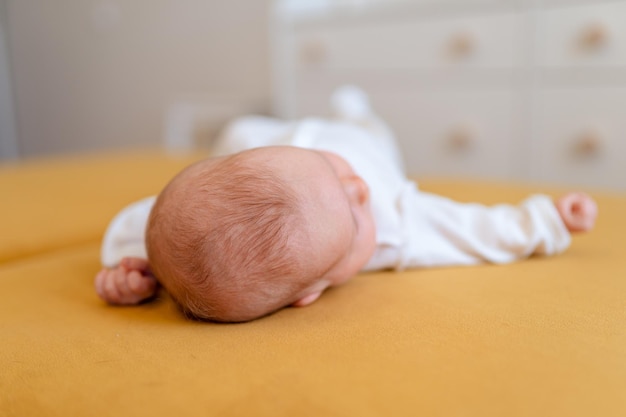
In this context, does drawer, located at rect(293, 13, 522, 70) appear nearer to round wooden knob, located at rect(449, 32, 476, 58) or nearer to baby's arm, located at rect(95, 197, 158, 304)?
round wooden knob, located at rect(449, 32, 476, 58)

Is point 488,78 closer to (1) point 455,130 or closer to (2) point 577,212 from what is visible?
(1) point 455,130

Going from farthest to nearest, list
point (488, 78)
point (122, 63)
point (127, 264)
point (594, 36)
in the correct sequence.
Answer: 1. point (122, 63)
2. point (488, 78)
3. point (594, 36)
4. point (127, 264)

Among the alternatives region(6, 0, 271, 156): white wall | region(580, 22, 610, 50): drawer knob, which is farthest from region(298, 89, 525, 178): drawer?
region(6, 0, 271, 156): white wall

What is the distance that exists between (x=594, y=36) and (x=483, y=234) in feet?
3.90

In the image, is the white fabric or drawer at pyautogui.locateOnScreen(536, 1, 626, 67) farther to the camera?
drawer at pyautogui.locateOnScreen(536, 1, 626, 67)

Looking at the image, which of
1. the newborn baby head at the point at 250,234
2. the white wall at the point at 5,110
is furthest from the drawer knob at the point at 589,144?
the white wall at the point at 5,110

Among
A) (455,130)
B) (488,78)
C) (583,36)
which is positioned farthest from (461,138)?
(583,36)

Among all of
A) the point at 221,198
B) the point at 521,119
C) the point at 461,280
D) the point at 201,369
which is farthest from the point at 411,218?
the point at 521,119

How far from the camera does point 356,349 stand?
1.71ft

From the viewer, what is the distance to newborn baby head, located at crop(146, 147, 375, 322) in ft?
2.01

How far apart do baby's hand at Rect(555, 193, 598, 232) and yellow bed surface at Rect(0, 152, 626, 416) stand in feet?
0.12

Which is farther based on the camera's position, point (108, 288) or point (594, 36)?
point (594, 36)

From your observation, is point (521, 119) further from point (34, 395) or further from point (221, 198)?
point (34, 395)

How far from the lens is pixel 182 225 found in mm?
629
